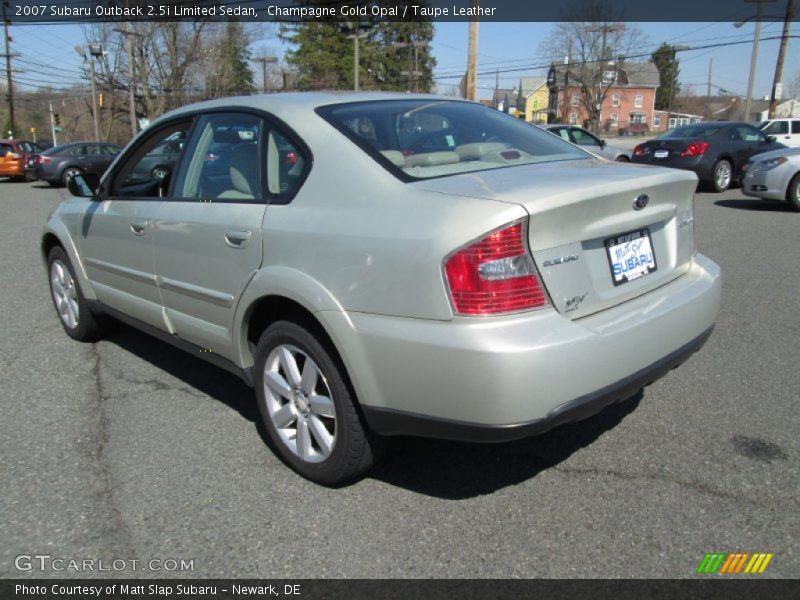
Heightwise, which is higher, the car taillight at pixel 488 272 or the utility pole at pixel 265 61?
the utility pole at pixel 265 61

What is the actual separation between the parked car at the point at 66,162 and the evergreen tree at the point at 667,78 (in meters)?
89.0

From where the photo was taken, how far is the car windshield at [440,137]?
2762mm

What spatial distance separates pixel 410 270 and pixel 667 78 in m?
107

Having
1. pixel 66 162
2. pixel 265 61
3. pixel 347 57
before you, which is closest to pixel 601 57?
pixel 347 57

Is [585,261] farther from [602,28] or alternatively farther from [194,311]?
[602,28]

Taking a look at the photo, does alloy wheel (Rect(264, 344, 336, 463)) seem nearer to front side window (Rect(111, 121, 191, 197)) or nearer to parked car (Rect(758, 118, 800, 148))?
front side window (Rect(111, 121, 191, 197))

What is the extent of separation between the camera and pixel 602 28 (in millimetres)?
59281

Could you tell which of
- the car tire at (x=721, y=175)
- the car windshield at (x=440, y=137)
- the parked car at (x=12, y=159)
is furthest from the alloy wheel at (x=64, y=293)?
the parked car at (x=12, y=159)

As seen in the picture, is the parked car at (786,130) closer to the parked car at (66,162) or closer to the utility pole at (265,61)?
the parked car at (66,162)

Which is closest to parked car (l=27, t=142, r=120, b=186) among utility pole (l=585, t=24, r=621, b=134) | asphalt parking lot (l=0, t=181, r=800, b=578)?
asphalt parking lot (l=0, t=181, r=800, b=578)

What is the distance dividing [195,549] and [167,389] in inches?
67.5

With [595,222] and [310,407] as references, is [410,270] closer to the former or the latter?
[595,222]

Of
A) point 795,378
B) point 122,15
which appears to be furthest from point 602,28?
point 795,378

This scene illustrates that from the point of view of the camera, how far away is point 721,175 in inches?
570
